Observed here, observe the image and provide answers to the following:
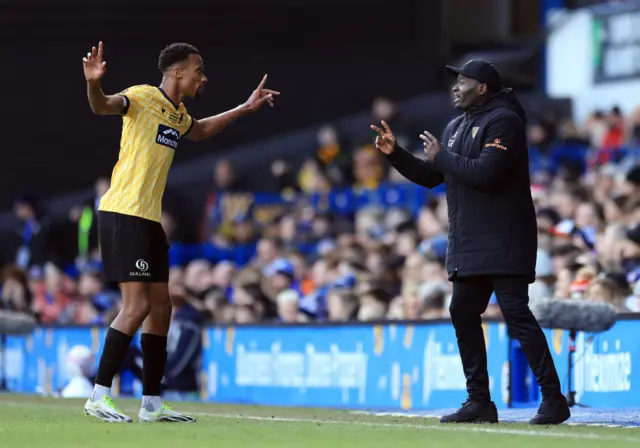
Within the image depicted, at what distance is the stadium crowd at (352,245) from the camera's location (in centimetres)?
1334

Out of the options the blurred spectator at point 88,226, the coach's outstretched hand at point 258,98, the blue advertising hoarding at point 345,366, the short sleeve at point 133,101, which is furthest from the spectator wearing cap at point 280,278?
the short sleeve at point 133,101

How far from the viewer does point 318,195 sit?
20.8 m

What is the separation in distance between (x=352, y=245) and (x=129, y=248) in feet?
28.0

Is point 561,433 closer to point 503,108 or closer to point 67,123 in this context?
point 503,108

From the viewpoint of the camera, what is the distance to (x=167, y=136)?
29.0 ft

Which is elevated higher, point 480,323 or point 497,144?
point 497,144

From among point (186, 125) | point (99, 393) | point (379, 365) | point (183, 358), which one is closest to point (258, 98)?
Answer: point (186, 125)

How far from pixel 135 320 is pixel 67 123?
15.5 metres

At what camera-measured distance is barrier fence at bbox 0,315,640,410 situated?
11.0 m

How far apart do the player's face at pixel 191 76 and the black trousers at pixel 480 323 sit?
1843mm

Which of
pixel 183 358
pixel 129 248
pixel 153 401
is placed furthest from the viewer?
pixel 183 358

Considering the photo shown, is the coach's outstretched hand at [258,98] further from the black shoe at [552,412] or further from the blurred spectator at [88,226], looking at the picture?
the blurred spectator at [88,226]

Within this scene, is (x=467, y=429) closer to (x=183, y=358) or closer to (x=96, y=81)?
(x=96, y=81)

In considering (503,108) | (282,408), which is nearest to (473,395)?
(503,108)
